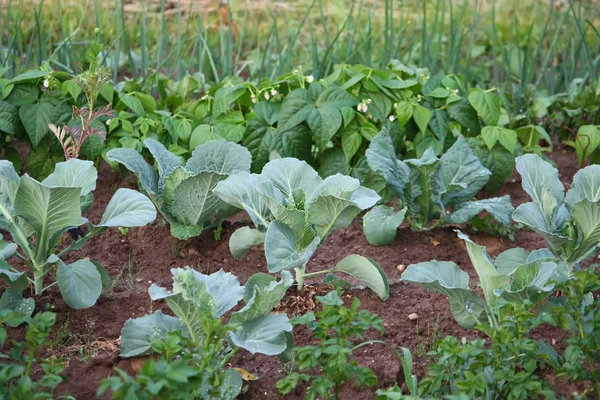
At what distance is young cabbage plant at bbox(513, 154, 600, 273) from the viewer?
2904 mm

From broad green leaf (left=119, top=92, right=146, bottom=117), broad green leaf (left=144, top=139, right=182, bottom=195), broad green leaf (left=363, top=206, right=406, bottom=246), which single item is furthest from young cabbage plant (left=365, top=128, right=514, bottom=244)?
broad green leaf (left=119, top=92, right=146, bottom=117)

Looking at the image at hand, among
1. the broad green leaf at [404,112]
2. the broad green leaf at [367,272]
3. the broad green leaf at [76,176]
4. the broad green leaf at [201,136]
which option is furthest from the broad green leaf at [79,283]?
the broad green leaf at [404,112]

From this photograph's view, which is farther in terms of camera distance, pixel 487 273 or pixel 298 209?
pixel 298 209

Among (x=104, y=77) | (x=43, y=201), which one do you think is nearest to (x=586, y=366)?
(x=43, y=201)

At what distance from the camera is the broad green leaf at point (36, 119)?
140 inches

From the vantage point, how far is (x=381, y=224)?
11.0ft

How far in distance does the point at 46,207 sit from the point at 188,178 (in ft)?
1.81

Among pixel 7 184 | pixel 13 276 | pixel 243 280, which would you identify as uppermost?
pixel 7 184

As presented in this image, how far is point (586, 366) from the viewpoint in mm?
2643

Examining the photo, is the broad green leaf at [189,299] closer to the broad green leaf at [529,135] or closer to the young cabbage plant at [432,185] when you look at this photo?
the young cabbage plant at [432,185]

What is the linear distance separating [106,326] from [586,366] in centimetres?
156

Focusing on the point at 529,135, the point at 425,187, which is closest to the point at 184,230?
the point at 425,187

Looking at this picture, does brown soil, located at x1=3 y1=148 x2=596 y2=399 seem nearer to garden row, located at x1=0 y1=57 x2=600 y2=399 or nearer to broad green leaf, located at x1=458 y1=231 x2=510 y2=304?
garden row, located at x1=0 y1=57 x2=600 y2=399

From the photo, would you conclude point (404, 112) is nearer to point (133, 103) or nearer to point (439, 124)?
point (439, 124)
